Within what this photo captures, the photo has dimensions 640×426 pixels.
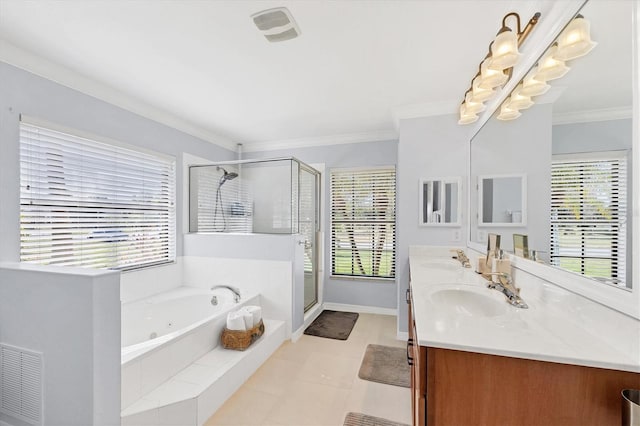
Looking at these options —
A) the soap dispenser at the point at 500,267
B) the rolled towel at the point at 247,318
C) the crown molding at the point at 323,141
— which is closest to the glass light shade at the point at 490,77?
the soap dispenser at the point at 500,267

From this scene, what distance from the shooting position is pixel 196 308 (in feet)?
9.42

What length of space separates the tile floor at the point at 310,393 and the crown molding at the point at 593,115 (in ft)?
6.02

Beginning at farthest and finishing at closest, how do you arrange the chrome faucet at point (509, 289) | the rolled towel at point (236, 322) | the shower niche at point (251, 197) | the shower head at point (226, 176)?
the shower head at point (226, 176)
the shower niche at point (251, 197)
the rolled towel at point (236, 322)
the chrome faucet at point (509, 289)

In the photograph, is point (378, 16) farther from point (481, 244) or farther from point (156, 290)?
point (156, 290)

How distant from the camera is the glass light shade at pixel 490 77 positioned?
1.52 meters

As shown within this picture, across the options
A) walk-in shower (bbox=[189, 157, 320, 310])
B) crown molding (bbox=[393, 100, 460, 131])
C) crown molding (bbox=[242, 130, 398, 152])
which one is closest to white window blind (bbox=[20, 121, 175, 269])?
walk-in shower (bbox=[189, 157, 320, 310])

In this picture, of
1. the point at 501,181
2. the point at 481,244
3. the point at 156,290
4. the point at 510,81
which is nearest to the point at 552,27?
the point at 510,81

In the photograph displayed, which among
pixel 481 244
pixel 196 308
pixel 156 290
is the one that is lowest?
pixel 196 308

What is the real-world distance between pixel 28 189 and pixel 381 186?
3357mm

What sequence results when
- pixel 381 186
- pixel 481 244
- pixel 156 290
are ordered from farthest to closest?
1. pixel 381 186
2. pixel 156 290
3. pixel 481 244

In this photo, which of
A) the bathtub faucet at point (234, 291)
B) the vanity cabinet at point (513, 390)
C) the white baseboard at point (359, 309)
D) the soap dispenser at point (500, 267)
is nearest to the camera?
the vanity cabinet at point (513, 390)

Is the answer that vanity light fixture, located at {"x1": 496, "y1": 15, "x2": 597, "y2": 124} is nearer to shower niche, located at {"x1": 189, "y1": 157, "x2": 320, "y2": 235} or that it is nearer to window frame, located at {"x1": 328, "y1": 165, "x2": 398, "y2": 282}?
window frame, located at {"x1": 328, "y1": 165, "x2": 398, "y2": 282}

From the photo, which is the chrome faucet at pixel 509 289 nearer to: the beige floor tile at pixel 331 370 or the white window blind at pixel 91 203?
the beige floor tile at pixel 331 370

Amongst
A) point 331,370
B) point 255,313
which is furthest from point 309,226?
point 331,370
